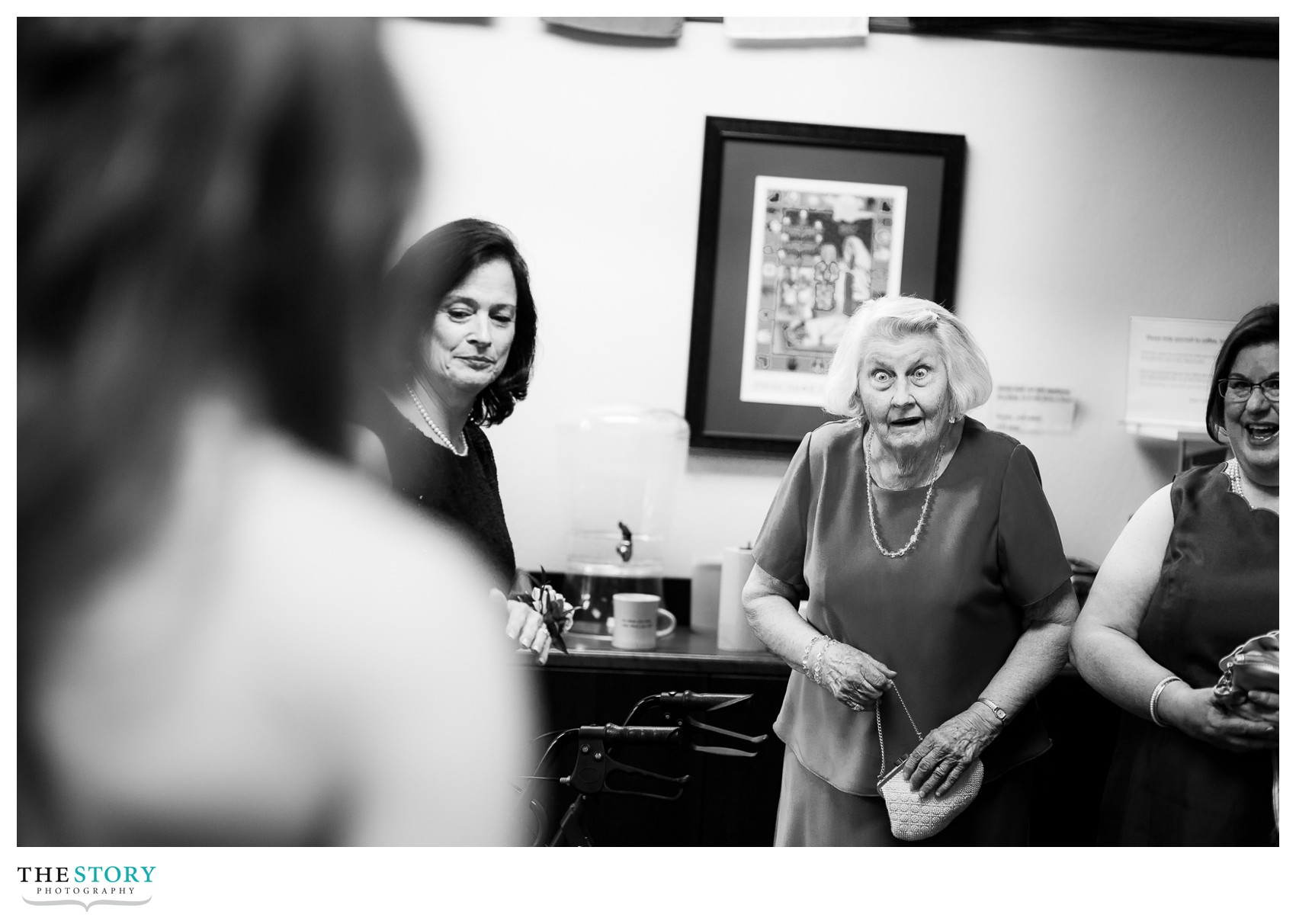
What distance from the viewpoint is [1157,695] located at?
1.37 metres

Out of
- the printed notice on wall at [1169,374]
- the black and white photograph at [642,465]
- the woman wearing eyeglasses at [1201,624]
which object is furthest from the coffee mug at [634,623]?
the printed notice on wall at [1169,374]

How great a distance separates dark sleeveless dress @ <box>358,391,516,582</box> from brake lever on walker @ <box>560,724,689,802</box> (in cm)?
31

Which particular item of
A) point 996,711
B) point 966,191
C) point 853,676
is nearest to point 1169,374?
point 966,191

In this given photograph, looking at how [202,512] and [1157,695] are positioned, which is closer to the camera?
[1157,695]

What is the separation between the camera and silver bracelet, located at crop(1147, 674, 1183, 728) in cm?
137

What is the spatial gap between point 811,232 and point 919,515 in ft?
1.95

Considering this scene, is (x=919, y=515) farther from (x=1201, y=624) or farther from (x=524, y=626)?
(x=524, y=626)

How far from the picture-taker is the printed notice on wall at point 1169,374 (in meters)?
1.67

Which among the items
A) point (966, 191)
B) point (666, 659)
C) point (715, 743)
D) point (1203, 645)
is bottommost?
point (715, 743)
